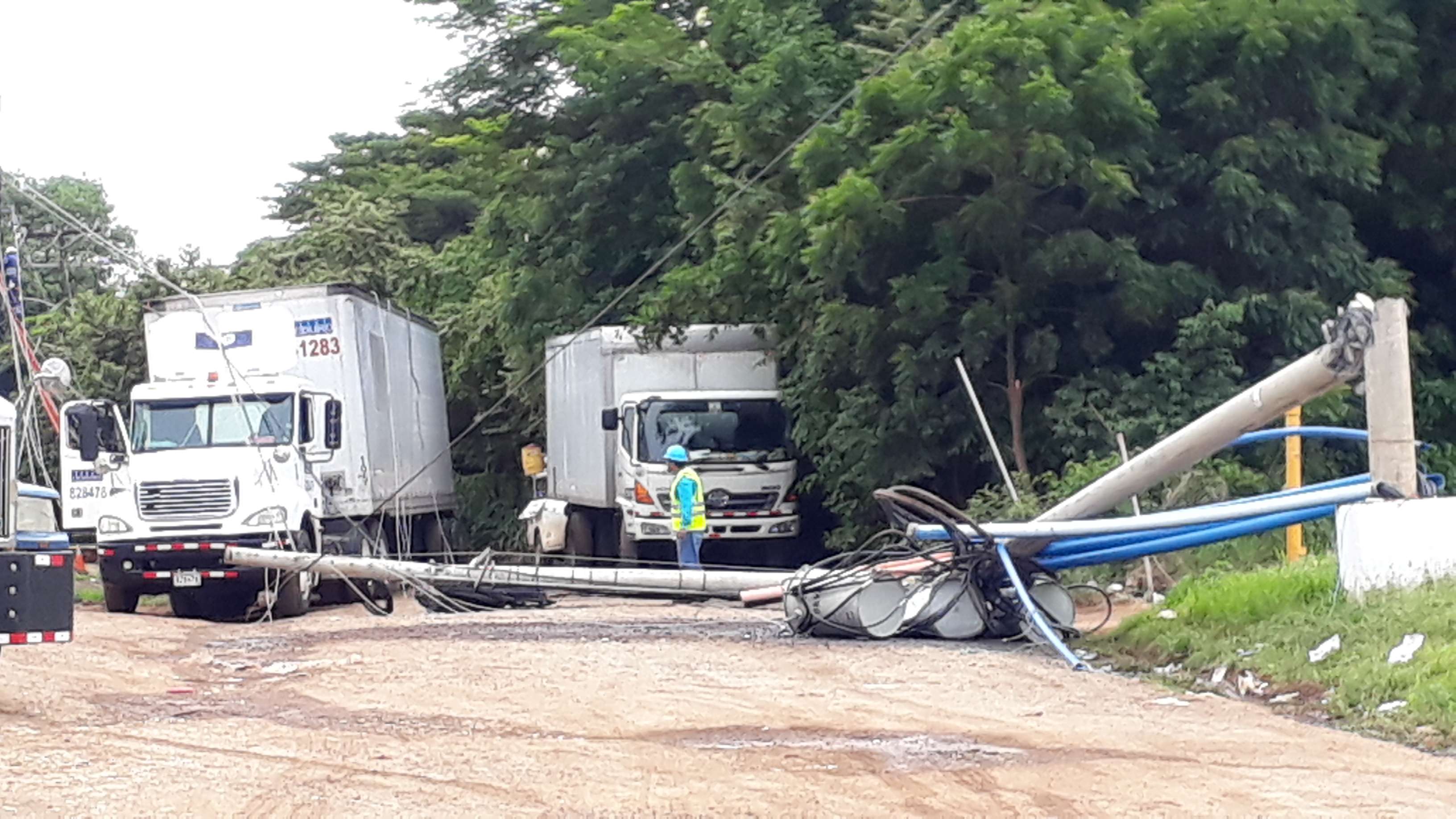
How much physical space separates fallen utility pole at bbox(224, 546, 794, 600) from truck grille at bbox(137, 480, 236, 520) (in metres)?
1.31

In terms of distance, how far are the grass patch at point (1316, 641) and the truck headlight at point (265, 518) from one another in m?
10.5

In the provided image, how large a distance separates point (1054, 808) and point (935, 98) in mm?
13428

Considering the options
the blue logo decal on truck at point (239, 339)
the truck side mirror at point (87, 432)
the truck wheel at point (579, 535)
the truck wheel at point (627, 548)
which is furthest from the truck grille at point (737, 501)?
the truck side mirror at point (87, 432)

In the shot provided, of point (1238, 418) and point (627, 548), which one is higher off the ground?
point (1238, 418)

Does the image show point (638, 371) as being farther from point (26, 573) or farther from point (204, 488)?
point (26, 573)

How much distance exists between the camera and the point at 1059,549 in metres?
14.7

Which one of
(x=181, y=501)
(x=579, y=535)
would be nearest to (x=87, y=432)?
(x=181, y=501)

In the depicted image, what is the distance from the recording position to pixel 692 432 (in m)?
26.0

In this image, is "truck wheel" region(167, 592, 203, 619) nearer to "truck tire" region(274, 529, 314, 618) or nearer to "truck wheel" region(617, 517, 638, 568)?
"truck tire" region(274, 529, 314, 618)

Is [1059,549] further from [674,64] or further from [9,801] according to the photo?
[674,64]

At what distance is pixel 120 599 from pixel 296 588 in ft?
7.11

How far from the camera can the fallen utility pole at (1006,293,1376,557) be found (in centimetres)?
1266

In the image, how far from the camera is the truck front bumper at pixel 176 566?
21.0m

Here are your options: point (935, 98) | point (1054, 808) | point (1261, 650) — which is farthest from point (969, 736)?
point (935, 98)
